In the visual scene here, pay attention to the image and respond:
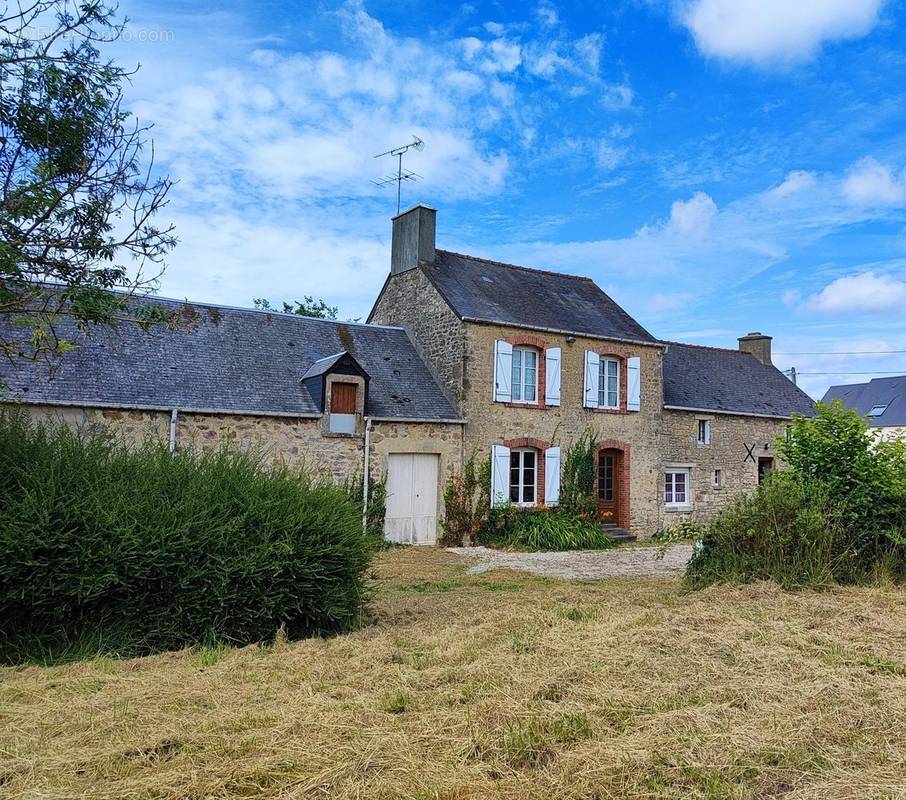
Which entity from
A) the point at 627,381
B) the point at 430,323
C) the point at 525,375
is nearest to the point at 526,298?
the point at 525,375

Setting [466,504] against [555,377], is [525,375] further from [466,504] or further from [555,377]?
[466,504]

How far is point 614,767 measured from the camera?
3387mm

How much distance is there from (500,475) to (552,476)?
4.48 ft

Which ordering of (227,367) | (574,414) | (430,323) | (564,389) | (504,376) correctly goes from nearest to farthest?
(227,367), (504,376), (430,323), (564,389), (574,414)

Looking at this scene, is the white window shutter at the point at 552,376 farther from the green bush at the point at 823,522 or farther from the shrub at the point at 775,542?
the shrub at the point at 775,542

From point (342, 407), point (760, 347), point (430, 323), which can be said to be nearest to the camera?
point (342, 407)

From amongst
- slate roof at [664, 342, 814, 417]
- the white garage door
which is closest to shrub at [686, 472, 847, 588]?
the white garage door

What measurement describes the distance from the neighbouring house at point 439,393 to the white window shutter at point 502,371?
28mm

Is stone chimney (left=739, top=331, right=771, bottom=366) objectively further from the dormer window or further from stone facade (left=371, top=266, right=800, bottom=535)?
the dormer window

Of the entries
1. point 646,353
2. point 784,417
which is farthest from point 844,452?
point 784,417

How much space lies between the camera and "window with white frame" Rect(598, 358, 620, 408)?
17.6 m

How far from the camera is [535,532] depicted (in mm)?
15352

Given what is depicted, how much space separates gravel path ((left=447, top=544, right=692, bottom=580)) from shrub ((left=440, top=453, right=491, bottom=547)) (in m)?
0.35

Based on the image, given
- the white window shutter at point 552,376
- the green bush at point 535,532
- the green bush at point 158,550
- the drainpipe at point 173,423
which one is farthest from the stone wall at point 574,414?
the green bush at point 158,550
